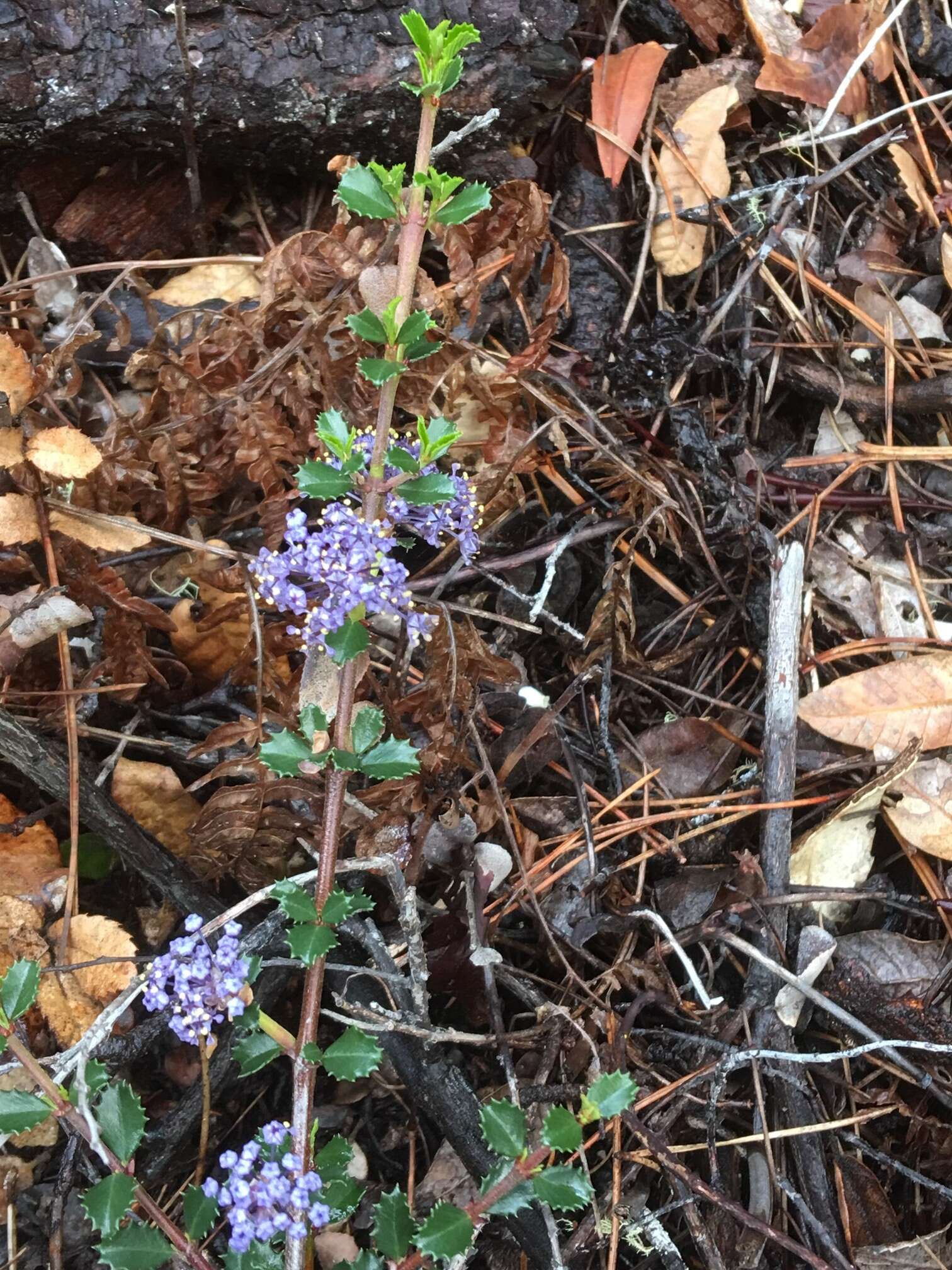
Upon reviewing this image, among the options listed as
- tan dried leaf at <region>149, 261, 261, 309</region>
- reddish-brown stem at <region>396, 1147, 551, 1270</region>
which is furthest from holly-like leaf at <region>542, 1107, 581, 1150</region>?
tan dried leaf at <region>149, 261, 261, 309</region>

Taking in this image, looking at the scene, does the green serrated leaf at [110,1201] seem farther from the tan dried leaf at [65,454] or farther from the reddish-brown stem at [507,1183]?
the tan dried leaf at [65,454]

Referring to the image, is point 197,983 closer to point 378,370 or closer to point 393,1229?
point 393,1229

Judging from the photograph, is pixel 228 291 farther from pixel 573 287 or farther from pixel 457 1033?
pixel 457 1033

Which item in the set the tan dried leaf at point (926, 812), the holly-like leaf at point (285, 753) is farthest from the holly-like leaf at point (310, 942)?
the tan dried leaf at point (926, 812)

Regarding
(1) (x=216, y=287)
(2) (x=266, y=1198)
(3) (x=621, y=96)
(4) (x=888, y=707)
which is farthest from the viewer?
(3) (x=621, y=96)

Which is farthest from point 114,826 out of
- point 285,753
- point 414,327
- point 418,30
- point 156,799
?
point 418,30

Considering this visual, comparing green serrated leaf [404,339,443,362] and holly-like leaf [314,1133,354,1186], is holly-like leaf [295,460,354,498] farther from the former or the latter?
holly-like leaf [314,1133,354,1186]

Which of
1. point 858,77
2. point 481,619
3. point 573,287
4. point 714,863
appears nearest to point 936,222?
point 858,77
